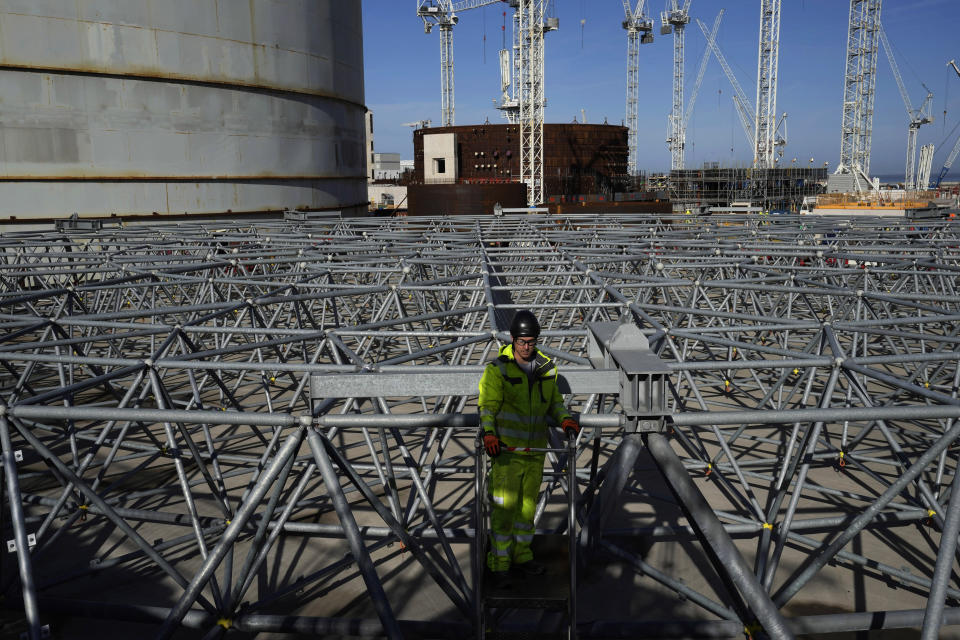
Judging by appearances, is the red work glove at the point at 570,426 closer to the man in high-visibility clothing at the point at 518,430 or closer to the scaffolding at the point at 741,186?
the man in high-visibility clothing at the point at 518,430

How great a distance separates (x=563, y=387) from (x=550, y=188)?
70232 mm

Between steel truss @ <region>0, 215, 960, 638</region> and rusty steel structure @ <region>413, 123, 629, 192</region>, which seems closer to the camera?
steel truss @ <region>0, 215, 960, 638</region>

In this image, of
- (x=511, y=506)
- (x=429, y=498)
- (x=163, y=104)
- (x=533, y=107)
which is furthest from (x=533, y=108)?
(x=511, y=506)

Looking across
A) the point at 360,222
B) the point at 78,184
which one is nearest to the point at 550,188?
the point at 360,222

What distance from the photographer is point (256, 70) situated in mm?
30031

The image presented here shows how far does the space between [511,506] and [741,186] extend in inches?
3951

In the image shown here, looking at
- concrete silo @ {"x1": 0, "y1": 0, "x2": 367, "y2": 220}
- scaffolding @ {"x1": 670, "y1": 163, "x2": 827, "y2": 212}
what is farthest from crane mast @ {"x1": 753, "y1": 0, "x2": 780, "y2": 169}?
concrete silo @ {"x1": 0, "y1": 0, "x2": 367, "y2": 220}

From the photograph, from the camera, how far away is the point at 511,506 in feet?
23.2

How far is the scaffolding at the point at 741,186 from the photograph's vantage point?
9031 cm

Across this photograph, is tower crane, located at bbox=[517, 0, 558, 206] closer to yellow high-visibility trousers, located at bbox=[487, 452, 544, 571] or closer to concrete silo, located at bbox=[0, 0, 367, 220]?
concrete silo, located at bbox=[0, 0, 367, 220]

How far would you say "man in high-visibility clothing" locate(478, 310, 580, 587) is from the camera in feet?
21.9

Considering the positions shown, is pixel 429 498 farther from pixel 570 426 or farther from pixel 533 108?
pixel 533 108

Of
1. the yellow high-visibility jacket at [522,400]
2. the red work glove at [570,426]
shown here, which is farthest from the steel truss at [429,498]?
the yellow high-visibility jacket at [522,400]

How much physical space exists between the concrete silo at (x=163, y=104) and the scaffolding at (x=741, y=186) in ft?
220
